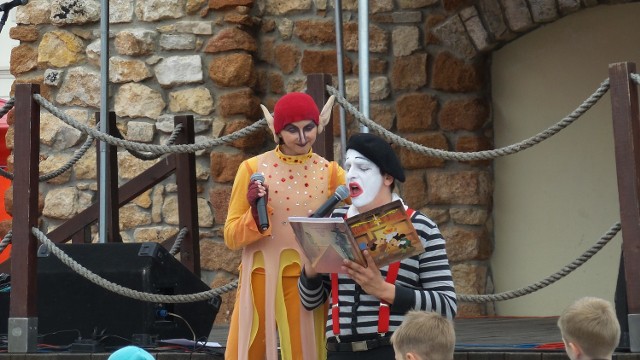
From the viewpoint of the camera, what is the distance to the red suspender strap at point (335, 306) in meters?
4.12

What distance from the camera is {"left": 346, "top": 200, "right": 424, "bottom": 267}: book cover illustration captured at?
3.96 m

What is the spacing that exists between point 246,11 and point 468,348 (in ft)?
11.0

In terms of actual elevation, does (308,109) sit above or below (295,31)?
below

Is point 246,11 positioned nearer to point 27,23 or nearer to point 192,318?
point 27,23

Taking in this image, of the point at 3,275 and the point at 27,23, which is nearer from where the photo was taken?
the point at 3,275

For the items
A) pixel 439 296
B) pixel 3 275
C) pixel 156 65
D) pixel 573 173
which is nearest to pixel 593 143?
pixel 573 173

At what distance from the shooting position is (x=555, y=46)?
802cm

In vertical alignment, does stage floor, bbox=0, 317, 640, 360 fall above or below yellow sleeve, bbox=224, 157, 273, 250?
below

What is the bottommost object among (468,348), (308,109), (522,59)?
(468,348)

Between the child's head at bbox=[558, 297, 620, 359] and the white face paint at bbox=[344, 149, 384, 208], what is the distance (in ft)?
2.80

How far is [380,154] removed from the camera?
424 centimetres

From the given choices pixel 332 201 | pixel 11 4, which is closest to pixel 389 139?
pixel 332 201

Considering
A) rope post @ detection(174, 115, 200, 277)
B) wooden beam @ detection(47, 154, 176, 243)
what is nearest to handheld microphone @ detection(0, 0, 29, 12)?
rope post @ detection(174, 115, 200, 277)

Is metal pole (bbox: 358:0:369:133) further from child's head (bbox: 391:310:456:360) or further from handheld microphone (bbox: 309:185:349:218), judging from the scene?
child's head (bbox: 391:310:456:360)
